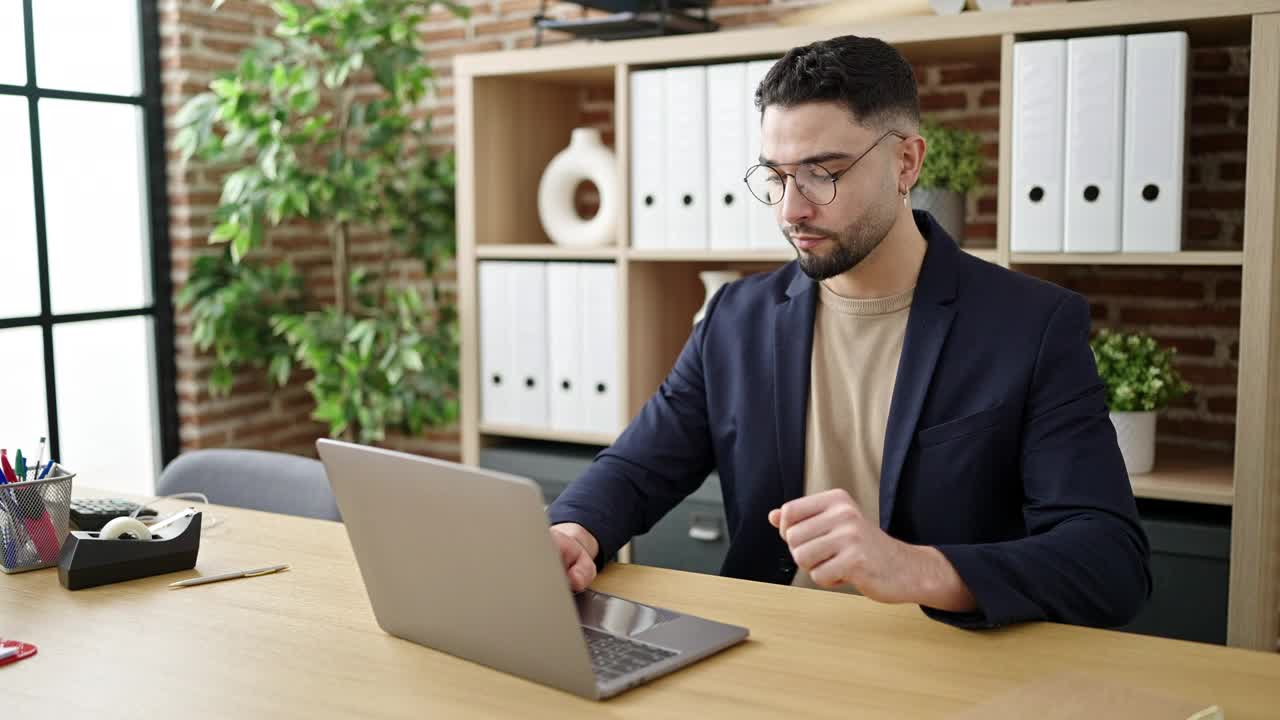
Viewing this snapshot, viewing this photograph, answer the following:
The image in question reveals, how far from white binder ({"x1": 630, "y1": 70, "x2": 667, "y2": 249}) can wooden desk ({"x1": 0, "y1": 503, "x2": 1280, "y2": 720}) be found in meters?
1.49

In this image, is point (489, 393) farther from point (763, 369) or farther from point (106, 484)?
point (763, 369)

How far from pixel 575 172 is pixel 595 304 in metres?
0.36

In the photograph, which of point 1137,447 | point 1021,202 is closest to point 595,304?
point 1021,202

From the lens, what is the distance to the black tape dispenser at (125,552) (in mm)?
1547

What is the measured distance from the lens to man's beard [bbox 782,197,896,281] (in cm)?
173

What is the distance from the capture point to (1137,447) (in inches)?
96.8

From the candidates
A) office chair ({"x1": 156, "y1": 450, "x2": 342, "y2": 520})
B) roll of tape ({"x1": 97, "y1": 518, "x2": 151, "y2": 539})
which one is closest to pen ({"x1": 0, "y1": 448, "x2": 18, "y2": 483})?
roll of tape ({"x1": 97, "y1": 518, "x2": 151, "y2": 539})

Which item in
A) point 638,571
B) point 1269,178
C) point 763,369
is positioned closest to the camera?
point 638,571

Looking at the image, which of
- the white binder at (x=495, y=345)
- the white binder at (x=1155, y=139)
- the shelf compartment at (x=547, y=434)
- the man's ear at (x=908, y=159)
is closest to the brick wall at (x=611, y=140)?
the white binder at (x=1155, y=139)

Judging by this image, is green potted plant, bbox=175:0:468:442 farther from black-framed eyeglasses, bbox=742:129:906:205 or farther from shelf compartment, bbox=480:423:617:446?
black-framed eyeglasses, bbox=742:129:906:205

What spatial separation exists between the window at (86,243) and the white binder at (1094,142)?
2432 mm

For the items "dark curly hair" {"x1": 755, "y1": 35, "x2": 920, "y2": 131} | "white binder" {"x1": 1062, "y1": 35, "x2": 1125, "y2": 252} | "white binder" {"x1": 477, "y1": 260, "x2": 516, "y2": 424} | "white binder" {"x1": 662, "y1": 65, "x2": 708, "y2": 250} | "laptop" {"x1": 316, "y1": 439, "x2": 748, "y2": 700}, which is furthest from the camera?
"white binder" {"x1": 477, "y1": 260, "x2": 516, "y2": 424}

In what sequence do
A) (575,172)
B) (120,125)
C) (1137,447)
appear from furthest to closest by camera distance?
(120,125)
(575,172)
(1137,447)

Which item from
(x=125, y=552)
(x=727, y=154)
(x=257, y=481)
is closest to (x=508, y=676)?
(x=125, y=552)
